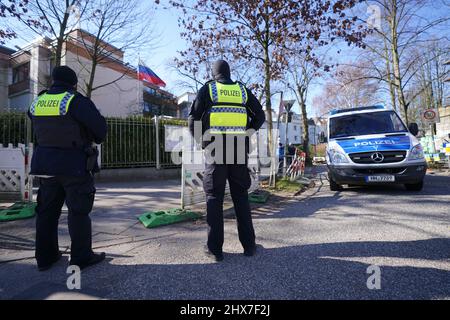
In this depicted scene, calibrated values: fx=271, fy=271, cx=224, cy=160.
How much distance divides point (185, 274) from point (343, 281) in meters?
1.41

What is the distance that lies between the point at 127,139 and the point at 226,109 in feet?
27.6

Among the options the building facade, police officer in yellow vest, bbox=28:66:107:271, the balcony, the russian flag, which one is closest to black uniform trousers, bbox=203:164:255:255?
police officer in yellow vest, bbox=28:66:107:271

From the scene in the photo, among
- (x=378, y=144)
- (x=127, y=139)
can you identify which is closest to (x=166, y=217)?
(x=378, y=144)

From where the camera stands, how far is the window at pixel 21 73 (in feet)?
74.8

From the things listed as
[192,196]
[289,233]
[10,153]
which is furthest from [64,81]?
[10,153]

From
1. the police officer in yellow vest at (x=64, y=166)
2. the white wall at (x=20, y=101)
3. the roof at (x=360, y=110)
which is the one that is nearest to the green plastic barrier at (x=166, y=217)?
the police officer in yellow vest at (x=64, y=166)

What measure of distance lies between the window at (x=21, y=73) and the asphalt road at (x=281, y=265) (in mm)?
25762

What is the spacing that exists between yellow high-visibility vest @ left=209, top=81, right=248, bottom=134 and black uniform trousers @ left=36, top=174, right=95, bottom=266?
4.73 feet

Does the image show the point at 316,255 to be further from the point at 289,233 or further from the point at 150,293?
the point at 150,293

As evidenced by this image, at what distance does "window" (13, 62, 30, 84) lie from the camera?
22805 millimetres

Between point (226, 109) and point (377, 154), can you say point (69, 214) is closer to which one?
point (226, 109)

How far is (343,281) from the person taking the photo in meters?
2.35

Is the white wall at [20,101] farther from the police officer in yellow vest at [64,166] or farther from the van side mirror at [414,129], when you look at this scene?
the van side mirror at [414,129]
